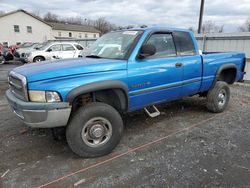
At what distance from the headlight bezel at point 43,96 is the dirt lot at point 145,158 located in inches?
39.0

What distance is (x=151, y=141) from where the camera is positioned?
394cm

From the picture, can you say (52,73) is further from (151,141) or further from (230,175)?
(230,175)

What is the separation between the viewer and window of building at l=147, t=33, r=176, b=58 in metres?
4.10

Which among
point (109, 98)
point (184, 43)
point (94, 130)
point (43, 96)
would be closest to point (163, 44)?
point (184, 43)

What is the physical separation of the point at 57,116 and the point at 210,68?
11.7 ft

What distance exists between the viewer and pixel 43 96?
9.51 ft

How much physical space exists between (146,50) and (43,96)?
174 cm

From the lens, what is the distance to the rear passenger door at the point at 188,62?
14.7ft

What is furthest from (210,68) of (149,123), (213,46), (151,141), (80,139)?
(213,46)

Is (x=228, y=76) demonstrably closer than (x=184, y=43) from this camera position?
No

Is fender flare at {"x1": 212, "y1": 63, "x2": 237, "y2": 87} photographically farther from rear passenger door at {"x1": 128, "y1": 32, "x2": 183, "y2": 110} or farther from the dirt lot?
rear passenger door at {"x1": 128, "y1": 32, "x2": 183, "y2": 110}

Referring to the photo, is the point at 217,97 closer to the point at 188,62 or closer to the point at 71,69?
the point at 188,62

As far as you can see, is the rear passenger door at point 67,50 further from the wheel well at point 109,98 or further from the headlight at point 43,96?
the headlight at point 43,96

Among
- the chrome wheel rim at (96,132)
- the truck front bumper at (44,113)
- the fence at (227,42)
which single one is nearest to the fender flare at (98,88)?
the truck front bumper at (44,113)
